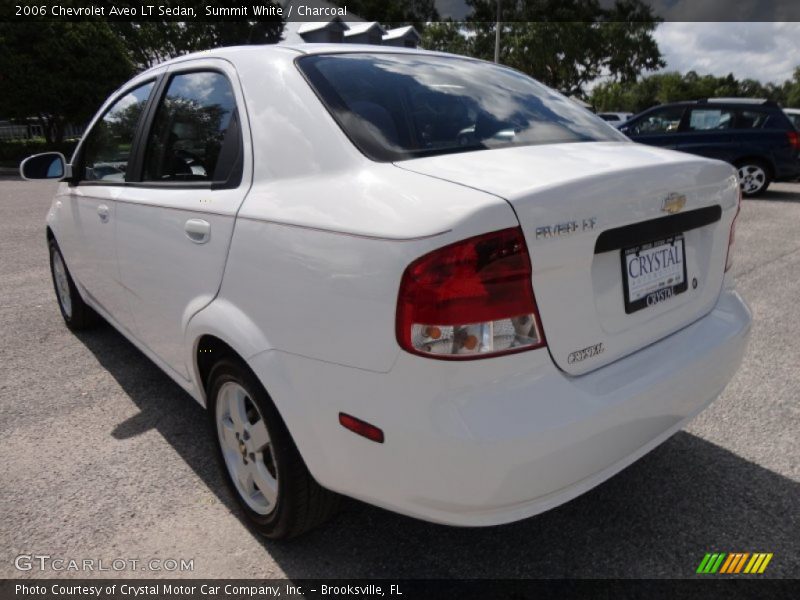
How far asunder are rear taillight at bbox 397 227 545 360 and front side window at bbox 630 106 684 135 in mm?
11608

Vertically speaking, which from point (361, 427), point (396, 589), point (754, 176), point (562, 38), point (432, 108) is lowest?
point (396, 589)

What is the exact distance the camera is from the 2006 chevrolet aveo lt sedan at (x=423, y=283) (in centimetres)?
151

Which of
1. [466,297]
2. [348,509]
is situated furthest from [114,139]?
[466,297]

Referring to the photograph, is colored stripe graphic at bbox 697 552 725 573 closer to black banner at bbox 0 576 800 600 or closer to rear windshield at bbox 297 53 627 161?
black banner at bbox 0 576 800 600

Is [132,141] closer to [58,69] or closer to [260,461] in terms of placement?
[260,461]

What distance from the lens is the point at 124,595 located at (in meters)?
2.00

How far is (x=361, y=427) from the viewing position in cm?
162

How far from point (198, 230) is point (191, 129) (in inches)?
23.3

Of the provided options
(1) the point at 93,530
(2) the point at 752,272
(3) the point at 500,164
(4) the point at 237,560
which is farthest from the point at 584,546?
(2) the point at 752,272

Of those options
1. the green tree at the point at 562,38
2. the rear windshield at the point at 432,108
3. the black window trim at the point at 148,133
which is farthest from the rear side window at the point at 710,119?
the green tree at the point at 562,38

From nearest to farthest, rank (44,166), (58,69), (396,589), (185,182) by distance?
1. (396,589)
2. (185,182)
3. (44,166)
4. (58,69)

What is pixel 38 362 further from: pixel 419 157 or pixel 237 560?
pixel 419 157

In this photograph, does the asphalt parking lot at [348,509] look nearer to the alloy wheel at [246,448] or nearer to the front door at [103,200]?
the alloy wheel at [246,448]

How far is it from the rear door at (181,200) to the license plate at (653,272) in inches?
49.5
